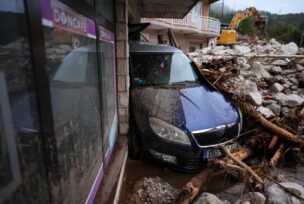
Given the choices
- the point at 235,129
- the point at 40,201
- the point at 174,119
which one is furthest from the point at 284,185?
the point at 40,201

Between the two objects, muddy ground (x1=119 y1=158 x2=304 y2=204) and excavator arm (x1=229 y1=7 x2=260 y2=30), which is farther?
excavator arm (x1=229 y1=7 x2=260 y2=30)

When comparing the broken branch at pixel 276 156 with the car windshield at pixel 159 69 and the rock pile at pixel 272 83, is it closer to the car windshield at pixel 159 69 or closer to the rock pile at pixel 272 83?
the rock pile at pixel 272 83

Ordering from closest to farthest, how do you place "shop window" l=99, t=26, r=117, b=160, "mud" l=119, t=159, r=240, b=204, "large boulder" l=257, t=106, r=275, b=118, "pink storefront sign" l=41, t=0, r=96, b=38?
"pink storefront sign" l=41, t=0, r=96, b=38 < "shop window" l=99, t=26, r=117, b=160 < "mud" l=119, t=159, r=240, b=204 < "large boulder" l=257, t=106, r=275, b=118

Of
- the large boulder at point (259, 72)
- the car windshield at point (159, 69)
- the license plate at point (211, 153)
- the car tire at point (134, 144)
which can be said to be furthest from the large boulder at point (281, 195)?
the large boulder at point (259, 72)

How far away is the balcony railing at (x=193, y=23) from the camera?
15992 millimetres

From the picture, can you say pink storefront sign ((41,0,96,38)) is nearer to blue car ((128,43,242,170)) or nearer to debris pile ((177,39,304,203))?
blue car ((128,43,242,170))

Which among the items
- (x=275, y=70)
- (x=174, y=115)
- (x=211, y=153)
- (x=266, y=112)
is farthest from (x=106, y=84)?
(x=275, y=70)

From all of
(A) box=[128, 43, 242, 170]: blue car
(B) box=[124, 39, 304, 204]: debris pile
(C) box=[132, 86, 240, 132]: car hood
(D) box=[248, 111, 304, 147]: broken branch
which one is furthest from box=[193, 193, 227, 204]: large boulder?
(D) box=[248, 111, 304, 147]: broken branch

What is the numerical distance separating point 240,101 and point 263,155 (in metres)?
1.19

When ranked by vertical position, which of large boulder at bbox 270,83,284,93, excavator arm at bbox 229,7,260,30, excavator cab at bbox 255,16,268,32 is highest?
excavator arm at bbox 229,7,260,30

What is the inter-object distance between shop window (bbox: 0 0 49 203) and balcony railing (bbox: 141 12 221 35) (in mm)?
13595

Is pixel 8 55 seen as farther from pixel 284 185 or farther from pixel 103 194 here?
pixel 284 185

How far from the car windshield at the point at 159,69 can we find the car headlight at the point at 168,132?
1136 millimetres

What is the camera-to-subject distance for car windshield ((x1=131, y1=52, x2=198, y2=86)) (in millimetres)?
4227
